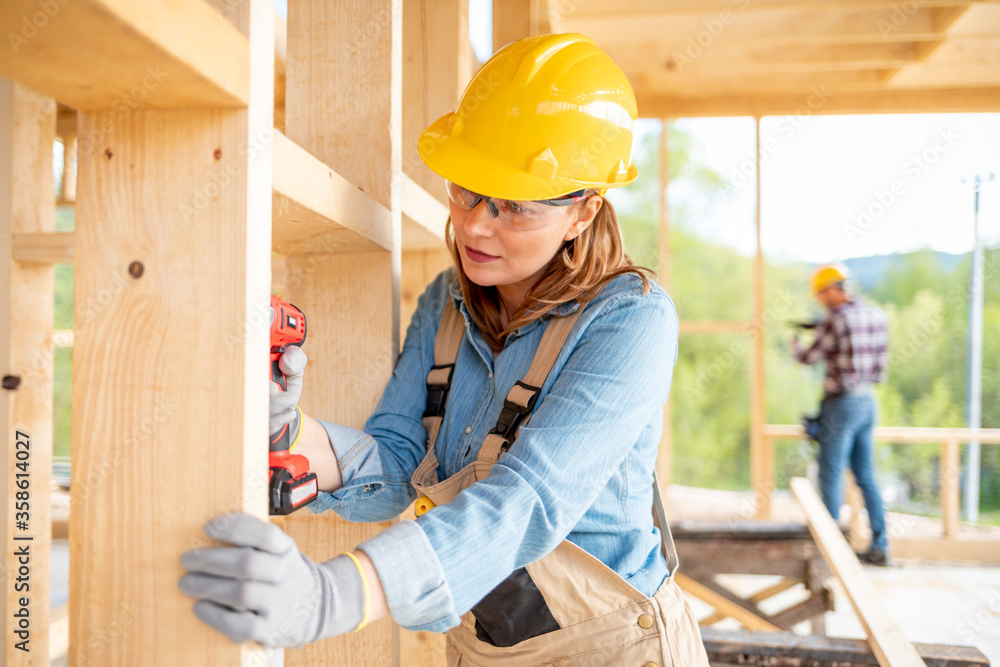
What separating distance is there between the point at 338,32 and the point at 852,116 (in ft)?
18.8

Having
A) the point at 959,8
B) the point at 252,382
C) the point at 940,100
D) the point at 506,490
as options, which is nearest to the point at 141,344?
the point at 252,382

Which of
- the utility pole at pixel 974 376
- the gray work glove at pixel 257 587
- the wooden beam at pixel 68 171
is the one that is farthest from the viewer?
the utility pole at pixel 974 376

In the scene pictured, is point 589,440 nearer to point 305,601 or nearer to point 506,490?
point 506,490

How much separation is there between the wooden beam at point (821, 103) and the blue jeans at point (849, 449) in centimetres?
248

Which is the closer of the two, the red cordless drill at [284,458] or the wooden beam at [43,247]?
the red cordless drill at [284,458]

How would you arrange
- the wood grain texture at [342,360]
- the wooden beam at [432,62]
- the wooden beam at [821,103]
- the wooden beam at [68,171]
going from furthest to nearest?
the wooden beam at [821,103] → the wooden beam at [68,171] → the wooden beam at [432,62] → the wood grain texture at [342,360]

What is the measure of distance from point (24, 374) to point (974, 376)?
716cm

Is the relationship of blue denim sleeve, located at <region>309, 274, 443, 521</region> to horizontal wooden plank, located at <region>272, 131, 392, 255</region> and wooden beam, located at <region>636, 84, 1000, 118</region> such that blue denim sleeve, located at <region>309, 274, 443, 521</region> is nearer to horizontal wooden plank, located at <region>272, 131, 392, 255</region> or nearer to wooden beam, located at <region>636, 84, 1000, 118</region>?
horizontal wooden plank, located at <region>272, 131, 392, 255</region>

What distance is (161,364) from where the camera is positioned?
2.25 ft

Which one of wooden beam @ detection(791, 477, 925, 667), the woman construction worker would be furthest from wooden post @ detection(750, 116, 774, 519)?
the woman construction worker

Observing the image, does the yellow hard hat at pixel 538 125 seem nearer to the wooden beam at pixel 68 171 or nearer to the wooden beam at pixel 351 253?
the wooden beam at pixel 351 253

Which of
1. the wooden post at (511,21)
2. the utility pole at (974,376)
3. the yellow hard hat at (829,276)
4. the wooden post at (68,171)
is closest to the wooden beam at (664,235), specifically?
the yellow hard hat at (829,276)

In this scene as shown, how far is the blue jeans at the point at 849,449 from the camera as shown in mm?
4746

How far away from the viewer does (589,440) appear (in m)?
0.96
